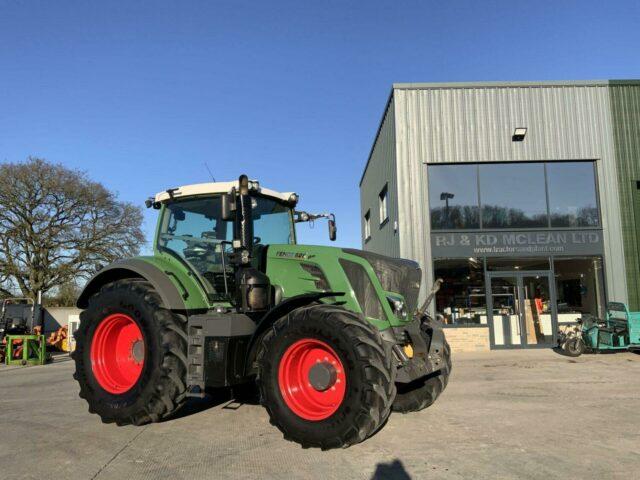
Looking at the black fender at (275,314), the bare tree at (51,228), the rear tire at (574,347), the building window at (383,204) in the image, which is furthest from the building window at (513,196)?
the bare tree at (51,228)

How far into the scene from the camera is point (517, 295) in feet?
43.3

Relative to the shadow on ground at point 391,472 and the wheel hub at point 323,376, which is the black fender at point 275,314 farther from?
the shadow on ground at point 391,472

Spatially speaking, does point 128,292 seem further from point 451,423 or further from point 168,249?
point 451,423

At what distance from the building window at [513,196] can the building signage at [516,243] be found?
23cm

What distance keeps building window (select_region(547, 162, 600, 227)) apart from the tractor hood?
943cm

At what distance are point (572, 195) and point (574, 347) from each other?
430 centimetres

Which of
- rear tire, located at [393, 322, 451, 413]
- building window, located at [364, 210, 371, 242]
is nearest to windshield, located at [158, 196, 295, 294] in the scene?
rear tire, located at [393, 322, 451, 413]

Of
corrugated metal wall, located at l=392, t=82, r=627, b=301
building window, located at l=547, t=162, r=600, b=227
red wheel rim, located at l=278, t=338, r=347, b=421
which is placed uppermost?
corrugated metal wall, located at l=392, t=82, r=627, b=301

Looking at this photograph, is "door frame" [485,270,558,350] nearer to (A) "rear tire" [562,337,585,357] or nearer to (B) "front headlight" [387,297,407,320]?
(A) "rear tire" [562,337,585,357]

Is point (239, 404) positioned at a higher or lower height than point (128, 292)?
lower

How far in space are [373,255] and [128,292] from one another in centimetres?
261

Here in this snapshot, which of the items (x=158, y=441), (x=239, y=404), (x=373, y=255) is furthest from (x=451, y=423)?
(x=158, y=441)

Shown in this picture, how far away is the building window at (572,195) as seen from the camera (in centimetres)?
1336

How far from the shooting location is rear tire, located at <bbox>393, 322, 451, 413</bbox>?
5395 millimetres
